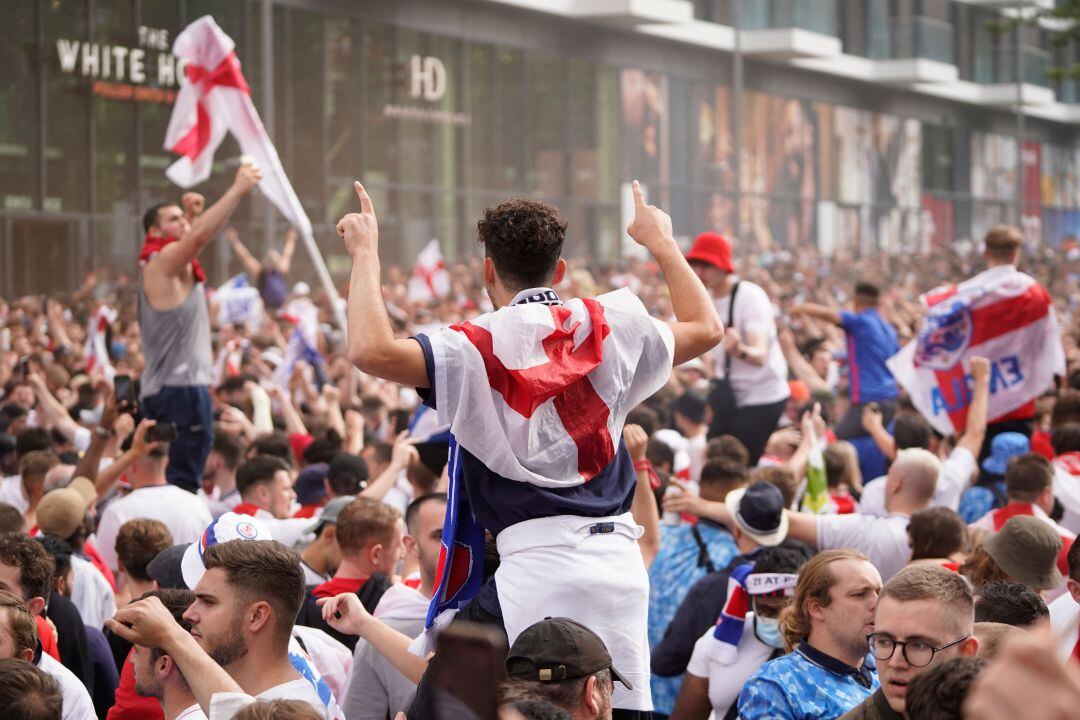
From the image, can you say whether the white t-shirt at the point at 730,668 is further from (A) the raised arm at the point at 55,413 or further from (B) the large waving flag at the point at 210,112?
(B) the large waving flag at the point at 210,112

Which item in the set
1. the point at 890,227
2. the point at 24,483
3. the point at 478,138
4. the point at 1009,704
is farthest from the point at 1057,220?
the point at 1009,704

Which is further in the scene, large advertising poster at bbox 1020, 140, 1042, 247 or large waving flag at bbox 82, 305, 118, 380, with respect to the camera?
large advertising poster at bbox 1020, 140, 1042, 247

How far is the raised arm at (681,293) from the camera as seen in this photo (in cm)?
428

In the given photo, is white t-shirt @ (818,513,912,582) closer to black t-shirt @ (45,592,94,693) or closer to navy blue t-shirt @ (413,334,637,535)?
navy blue t-shirt @ (413,334,637,535)

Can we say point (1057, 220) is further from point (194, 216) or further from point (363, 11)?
point (194, 216)

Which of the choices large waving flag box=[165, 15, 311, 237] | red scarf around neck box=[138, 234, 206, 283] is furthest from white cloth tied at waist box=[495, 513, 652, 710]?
large waving flag box=[165, 15, 311, 237]

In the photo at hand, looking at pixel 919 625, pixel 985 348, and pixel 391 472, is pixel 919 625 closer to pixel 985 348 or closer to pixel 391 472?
pixel 391 472

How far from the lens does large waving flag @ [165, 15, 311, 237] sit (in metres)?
12.2

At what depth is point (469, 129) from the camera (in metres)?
34.6

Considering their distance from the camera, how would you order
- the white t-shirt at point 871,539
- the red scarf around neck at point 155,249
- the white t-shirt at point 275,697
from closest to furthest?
1. the white t-shirt at point 275,697
2. the white t-shirt at point 871,539
3. the red scarf around neck at point 155,249

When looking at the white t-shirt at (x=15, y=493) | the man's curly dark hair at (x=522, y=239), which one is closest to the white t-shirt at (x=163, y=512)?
the white t-shirt at (x=15, y=493)

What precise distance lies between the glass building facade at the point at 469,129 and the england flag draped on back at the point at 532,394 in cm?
1781

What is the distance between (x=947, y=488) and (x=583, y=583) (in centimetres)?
471

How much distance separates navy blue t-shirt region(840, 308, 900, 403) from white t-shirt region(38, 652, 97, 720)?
364 inches
